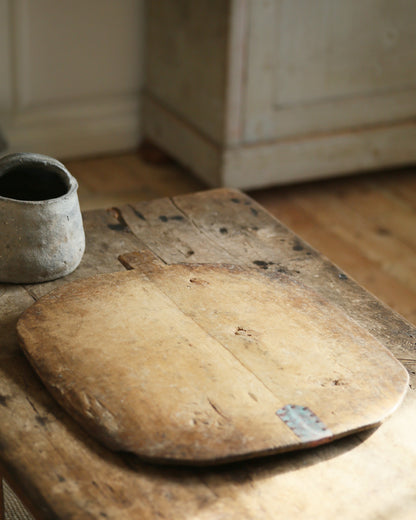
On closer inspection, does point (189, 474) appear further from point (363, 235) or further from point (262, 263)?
point (363, 235)

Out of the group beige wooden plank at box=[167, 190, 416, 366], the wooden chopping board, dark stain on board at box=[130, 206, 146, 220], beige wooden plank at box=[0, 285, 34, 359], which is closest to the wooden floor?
beige wooden plank at box=[167, 190, 416, 366]

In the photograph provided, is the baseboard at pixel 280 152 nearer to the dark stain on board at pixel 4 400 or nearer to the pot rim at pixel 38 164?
the pot rim at pixel 38 164

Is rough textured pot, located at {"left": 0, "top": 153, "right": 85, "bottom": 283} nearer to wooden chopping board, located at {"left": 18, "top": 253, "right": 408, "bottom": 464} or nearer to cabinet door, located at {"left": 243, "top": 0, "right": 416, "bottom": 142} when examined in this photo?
wooden chopping board, located at {"left": 18, "top": 253, "right": 408, "bottom": 464}

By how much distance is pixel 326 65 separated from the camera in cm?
213

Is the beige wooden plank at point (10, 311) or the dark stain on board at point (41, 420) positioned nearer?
the dark stain on board at point (41, 420)

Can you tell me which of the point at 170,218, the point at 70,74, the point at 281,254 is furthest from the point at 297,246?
the point at 70,74

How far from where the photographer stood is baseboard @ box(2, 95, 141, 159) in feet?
7.48

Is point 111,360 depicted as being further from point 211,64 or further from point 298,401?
point 211,64

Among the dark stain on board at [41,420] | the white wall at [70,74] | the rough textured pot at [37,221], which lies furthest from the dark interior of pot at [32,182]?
the white wall at [70,74]

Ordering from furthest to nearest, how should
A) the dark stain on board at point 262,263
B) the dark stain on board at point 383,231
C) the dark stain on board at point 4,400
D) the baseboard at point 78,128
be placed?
1. the baseboard at point 78,128
2. the dark stain on board at point 383,231
3. the dark stain on board at point 262,263
4. the dark stain on board at point 4,400

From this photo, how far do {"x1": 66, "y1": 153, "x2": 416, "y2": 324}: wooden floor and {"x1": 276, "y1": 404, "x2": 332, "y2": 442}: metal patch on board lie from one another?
1.03 m

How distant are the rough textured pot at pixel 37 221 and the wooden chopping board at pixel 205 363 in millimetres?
60

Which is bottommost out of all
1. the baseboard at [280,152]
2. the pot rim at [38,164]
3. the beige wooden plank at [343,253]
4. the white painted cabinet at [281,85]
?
the beige wooden plank at [343,253]

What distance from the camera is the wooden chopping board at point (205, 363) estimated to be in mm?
792
